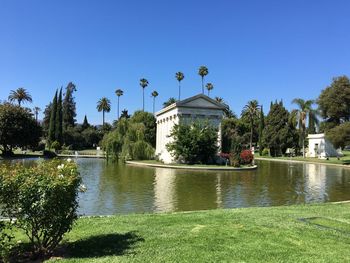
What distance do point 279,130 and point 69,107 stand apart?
6771 centimetres

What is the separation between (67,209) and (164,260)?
1892mm

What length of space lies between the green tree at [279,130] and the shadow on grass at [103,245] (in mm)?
68680

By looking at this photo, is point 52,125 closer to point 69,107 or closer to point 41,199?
point 69,107

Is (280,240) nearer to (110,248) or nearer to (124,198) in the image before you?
(110,248)

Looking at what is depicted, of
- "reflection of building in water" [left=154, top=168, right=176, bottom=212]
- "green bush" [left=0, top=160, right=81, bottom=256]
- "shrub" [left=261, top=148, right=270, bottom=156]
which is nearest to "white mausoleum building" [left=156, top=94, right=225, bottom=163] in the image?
"reflection of building in water" [left=154, top=168, right=176, bottom=212]

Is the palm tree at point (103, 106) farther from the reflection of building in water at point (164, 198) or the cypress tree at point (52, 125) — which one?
the reflection of building in water at point (164, 198)

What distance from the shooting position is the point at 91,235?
8.13 m

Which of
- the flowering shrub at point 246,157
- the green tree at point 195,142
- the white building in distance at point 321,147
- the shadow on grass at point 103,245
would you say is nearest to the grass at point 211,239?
the shadow on grass at point 103,245

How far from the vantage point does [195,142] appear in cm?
4494

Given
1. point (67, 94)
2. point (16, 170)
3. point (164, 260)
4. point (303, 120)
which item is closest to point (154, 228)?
point (164, 260)

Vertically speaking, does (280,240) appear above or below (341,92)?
below

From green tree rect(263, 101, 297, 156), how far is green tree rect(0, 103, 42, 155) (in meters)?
44.7

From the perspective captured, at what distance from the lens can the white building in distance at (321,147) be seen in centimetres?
6738

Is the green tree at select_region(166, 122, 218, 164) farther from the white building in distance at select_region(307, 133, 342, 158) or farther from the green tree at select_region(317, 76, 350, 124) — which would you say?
the white building in distance at select_region(307, 133, 342, 158)
